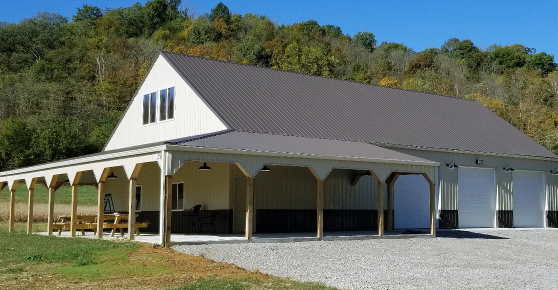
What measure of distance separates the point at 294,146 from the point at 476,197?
10291 mm

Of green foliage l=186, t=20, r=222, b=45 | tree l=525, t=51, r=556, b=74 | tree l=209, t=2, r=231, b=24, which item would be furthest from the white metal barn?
tree l=209, t=2, r=231, b=24

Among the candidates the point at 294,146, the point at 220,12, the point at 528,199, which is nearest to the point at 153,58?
the point at 220,12

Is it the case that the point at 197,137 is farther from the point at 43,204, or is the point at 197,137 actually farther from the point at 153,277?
the point at 43,204

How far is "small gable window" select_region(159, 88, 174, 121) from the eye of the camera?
22.6m

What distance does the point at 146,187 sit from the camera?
23.1 metres

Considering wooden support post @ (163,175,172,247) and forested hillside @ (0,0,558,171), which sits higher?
forested hillside @ (0,0,558,171)

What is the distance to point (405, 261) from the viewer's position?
14.4m

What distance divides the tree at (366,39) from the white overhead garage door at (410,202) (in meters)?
57.9

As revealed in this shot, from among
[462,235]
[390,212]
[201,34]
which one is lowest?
[462,235]

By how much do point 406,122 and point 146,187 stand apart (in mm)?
10230

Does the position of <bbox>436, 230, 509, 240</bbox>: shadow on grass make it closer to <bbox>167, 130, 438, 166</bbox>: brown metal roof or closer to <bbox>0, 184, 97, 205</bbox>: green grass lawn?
<bbox>167, 130, 438, 166</bbox>: brown metal roof

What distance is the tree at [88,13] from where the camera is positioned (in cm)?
8403

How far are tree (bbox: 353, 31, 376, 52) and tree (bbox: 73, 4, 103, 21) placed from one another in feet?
107

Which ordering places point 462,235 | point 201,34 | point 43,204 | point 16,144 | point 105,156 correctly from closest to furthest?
point 105,156 < point 462,235 < point 43,204 < point 16,144 < point 201,34
